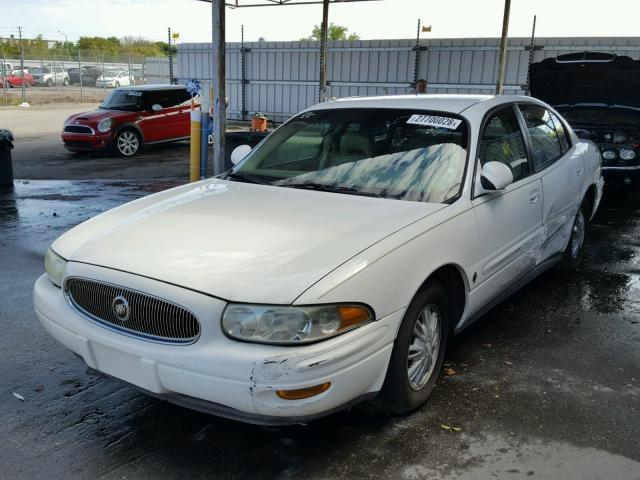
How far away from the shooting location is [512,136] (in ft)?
14.3

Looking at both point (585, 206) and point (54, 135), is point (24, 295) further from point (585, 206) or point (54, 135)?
point (54, 135)

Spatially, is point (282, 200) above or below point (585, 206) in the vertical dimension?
above

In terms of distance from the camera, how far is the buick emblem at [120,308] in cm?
276

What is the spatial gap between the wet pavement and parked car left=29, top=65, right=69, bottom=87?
35.2 m

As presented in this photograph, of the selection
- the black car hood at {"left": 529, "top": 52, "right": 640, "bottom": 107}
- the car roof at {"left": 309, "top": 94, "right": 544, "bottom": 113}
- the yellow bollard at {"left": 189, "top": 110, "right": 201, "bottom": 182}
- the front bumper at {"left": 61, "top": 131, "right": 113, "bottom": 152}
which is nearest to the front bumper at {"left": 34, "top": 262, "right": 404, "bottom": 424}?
the car roof at {"left": 309, "top": 94, "right": 544, "bottom": 113}

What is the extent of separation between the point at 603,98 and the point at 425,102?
6.15 m

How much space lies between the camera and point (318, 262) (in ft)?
8.91

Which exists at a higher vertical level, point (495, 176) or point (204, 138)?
point (495, 176)

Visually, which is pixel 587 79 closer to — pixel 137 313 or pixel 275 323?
pixel 275 323

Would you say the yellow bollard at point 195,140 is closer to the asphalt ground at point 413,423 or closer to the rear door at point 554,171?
the asphalt ground at point 413,423

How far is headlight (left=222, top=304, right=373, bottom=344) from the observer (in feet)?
8.30

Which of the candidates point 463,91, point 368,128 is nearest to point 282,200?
point 368,128

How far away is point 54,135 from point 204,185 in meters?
15.3

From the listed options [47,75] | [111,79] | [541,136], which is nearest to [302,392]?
[541,136]
